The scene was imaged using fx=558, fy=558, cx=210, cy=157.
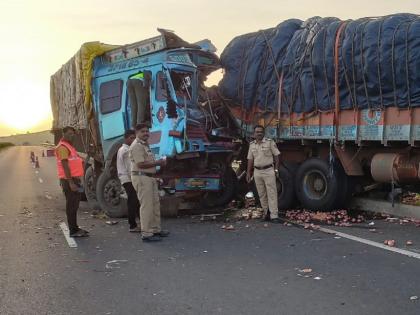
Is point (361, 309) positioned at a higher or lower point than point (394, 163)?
lower

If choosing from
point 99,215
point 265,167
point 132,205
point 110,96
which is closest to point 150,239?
point 132,205

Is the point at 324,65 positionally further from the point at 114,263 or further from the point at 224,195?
the point at 114,263

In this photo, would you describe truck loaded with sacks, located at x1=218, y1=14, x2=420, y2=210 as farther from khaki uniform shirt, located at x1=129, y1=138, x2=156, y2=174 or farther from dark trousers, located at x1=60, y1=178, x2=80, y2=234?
dark trousers, located at x1=60, y1=178, x2=80, y2=234

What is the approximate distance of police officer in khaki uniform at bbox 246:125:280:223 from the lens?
9.67 meters

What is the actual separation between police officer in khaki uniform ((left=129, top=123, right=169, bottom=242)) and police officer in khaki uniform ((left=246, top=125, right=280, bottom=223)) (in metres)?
2.23

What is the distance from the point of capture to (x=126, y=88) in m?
11.0

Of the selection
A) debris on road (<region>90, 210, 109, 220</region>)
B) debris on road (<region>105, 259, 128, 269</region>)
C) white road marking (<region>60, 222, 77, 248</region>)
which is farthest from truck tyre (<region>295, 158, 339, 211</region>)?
debris on road (<region>105, 259, 128, 269</region>)

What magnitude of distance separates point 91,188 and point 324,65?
A: 581 centimetres

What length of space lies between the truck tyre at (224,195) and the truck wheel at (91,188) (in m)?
2.57

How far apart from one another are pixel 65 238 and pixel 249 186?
4428 millimetres

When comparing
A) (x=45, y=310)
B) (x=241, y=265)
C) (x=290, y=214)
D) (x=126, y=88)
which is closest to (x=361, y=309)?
(x=241, y=265)

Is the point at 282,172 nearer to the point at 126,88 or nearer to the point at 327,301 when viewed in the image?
the point at 126,88

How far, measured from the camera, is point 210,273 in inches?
239

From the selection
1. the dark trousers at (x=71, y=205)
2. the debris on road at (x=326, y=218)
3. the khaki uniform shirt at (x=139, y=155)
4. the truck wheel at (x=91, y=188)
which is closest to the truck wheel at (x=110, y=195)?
the truck wheel at (x=91, y=188)
